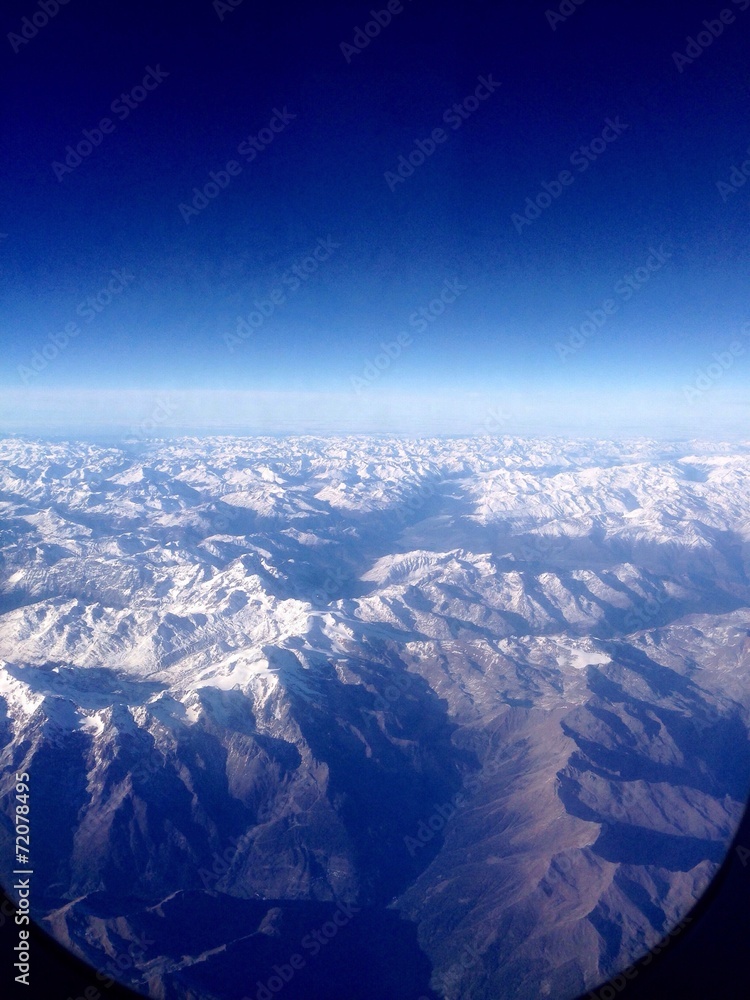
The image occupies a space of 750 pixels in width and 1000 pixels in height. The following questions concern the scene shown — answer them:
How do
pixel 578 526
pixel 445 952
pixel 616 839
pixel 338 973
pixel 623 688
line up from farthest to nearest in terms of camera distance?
pixel 578 526 < pixel 623 688 < pixel 616 839 < pixel 445 952 < pixel 338 973

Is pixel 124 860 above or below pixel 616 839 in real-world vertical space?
above

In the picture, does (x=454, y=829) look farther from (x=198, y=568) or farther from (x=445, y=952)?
(x=198, y=568)

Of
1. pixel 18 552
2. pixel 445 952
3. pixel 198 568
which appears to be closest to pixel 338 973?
pixel 445 952

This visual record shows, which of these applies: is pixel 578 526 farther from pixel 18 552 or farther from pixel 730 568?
pixel 18 552

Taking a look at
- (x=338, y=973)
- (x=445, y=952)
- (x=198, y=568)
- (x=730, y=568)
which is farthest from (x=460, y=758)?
(x=730, y=568)

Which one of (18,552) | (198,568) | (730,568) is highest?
(18,552)

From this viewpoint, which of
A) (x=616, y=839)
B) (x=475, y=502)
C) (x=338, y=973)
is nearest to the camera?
(x=338, y=973)

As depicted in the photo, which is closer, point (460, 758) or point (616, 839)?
point (616, 839)
